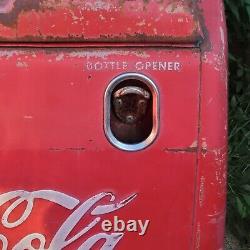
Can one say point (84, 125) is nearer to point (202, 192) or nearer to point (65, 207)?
point (65, 207)

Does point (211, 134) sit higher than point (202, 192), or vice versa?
point (211, 134)

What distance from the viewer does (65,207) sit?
6.50 feet

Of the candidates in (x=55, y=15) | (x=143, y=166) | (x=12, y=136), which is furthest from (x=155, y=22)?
(x=12, y=136)

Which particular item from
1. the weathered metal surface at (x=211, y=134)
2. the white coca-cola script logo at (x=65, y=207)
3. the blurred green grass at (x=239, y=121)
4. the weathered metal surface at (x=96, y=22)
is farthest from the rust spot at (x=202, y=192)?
the blurred green grass at (x=239, y=121)

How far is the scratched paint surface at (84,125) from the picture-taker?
1.94 meters

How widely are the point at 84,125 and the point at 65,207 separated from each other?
27cm

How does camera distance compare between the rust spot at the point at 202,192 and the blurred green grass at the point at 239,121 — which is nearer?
the rust spot at the point at 202,192

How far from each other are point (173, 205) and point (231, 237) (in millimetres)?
2211

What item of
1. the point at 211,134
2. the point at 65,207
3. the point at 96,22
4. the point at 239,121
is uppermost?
the point at 96,22

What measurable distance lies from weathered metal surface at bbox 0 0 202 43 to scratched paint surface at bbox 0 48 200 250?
0.15ft

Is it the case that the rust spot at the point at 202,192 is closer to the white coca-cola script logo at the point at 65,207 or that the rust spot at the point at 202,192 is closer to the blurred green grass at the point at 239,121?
the white coca-cola script logo at the point at 65,207

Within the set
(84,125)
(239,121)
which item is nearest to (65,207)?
(84,125)

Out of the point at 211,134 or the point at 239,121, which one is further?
the point at 239,121

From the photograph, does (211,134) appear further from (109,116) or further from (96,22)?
(96,22)
